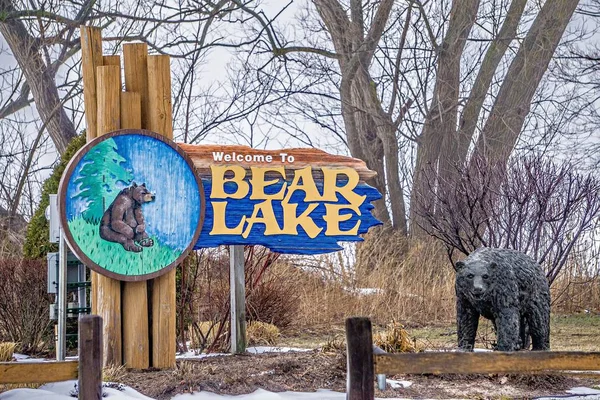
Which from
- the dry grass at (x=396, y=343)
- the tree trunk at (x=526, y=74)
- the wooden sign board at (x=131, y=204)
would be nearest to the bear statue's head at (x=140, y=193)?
the wooden sign board at (x=131, y=204)

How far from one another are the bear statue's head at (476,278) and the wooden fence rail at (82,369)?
10.8ft

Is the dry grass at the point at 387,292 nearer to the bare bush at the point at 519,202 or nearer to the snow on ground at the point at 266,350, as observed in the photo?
the bare bush at the point at 519,202

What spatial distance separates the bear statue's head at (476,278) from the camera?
7121 mm

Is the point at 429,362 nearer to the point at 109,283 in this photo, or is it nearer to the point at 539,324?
the point at 539,324

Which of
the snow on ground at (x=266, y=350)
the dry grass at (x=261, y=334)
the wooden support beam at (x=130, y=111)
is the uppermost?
the wooden support beam at (x=130, y=111)

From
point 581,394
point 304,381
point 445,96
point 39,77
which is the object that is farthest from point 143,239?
point 445,96

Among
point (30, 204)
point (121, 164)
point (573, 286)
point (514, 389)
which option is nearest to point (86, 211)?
point (121, 164)

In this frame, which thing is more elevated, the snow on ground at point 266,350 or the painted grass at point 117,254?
the painted grass at point 117,254

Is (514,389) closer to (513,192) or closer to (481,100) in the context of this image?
(513,192)

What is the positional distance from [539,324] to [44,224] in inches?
234

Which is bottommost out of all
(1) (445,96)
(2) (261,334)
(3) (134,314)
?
(2) (261,334)

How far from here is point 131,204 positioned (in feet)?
25.2

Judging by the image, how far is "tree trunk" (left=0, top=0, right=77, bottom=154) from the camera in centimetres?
1505

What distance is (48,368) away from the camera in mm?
5277
